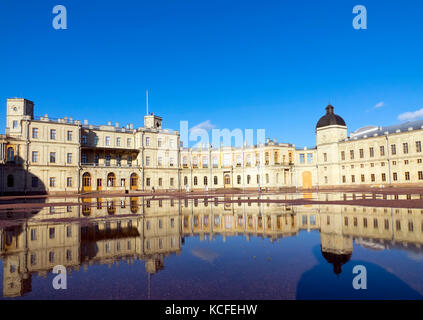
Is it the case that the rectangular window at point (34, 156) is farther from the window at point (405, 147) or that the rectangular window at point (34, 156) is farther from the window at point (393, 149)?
the window at point (405, 147)

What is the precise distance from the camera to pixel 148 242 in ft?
23.6

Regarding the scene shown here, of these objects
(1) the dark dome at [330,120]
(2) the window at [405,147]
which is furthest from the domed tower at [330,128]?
(2) the window at [405,147]

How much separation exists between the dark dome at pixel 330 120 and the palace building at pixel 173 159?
Result: 0.21 meters

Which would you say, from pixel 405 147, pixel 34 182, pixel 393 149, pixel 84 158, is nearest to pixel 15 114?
pixel 84 158

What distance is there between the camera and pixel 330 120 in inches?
2320

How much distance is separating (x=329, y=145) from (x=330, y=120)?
521cm

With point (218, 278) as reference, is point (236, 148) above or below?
above

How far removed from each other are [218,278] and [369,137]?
5819 centimetres

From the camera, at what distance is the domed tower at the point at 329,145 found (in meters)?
58.4

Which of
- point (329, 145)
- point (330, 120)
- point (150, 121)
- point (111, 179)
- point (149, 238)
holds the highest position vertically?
point (150, 121)

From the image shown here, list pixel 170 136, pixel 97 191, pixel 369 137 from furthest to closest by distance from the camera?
pixel 170 136, pixel 369 137, pixel 97 191

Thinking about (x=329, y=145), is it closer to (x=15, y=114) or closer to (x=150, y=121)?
(x=150, y=121)
